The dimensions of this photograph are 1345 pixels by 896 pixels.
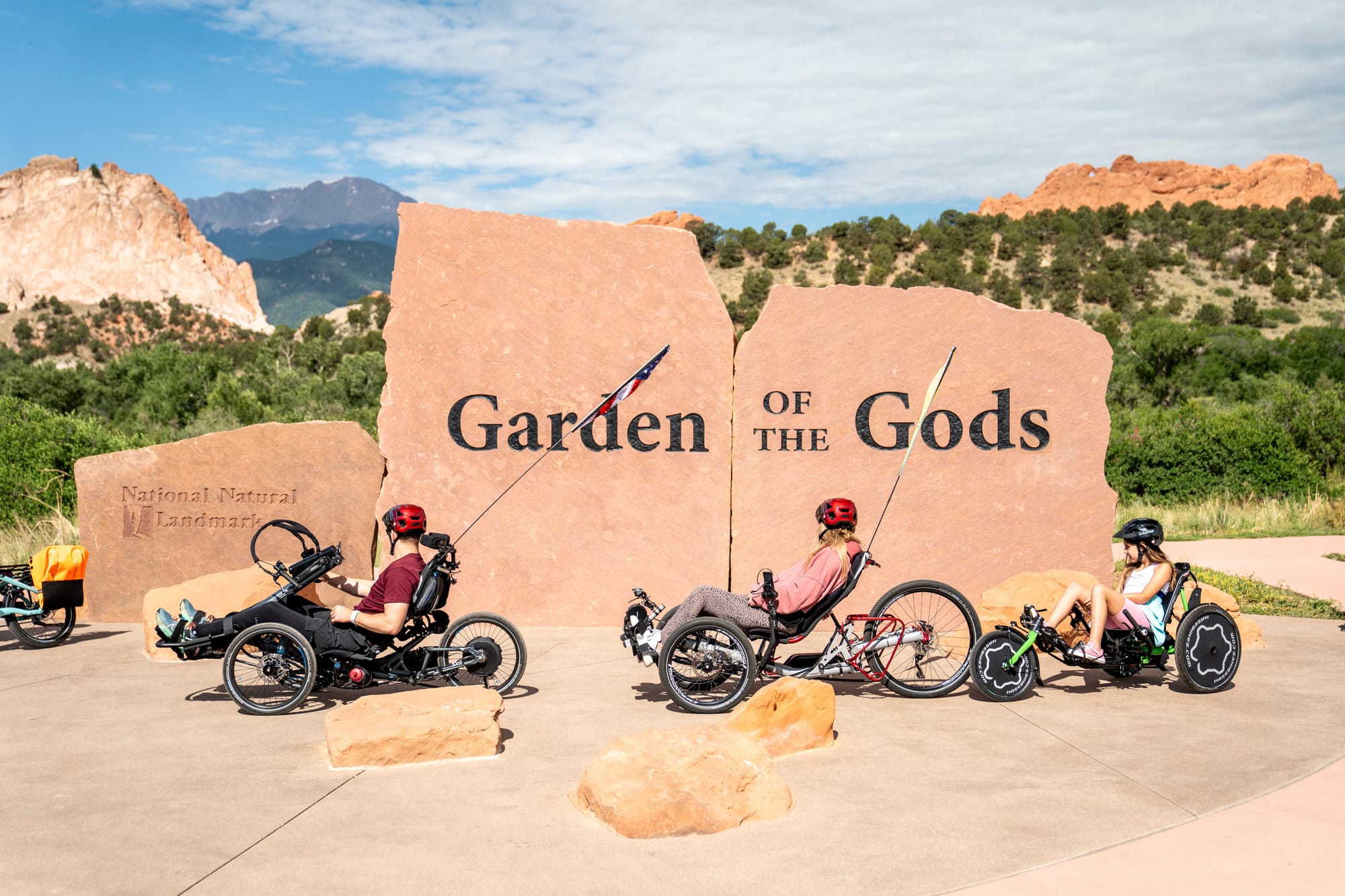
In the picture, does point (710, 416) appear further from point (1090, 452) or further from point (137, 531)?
point (137, 531)

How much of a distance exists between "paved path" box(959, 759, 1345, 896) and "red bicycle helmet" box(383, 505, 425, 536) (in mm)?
4163

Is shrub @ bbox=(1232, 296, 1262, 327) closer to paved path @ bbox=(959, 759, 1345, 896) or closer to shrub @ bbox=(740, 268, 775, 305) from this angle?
shrub @ bbox=(740, 268, 775, 305)

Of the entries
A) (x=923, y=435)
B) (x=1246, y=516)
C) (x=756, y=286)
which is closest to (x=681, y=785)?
(x=923, y=435)

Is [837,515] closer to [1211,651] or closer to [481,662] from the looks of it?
[481,662]

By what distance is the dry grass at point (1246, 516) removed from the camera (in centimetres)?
1577

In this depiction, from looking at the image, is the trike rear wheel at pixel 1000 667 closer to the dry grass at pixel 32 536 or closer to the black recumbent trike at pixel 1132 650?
the black recumbent trike at pixel 1132 650

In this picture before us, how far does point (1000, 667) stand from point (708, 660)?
189cm

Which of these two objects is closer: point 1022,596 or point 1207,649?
point 1207,649

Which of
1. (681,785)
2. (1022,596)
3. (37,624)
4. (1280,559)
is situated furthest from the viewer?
(1280,559)

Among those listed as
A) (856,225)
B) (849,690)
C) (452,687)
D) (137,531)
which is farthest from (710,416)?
(856,225)

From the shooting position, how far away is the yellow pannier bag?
27.7 ft

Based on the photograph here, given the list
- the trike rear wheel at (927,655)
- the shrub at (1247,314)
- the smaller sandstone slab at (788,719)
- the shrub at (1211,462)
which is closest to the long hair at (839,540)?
the trike rear wheel at (927,655)

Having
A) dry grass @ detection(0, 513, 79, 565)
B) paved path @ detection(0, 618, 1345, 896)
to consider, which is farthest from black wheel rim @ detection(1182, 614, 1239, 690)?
dry grass @ detection(0, 513, 79, 565)

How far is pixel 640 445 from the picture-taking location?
9727 mm
